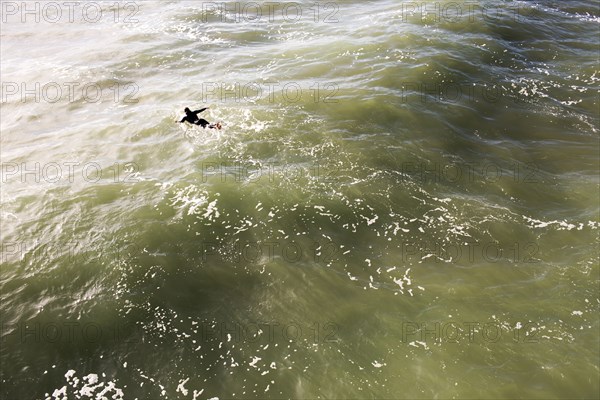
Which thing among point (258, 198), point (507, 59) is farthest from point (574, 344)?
point (507, 59)

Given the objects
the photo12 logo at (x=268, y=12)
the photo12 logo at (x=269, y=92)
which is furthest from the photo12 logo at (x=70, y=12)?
the photo12 logo at (x=269, y=92)

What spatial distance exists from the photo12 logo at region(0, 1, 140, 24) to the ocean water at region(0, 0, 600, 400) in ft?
22.4

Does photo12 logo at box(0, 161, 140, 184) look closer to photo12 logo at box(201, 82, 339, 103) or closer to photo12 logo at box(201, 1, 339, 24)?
photo12 logo at box(201, 82, 339, 103)

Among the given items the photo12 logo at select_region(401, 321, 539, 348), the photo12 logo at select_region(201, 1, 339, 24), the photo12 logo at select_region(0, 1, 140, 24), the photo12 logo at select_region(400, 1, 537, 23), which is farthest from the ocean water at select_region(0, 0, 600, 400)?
the photo12 logo at select_region(0, 1, 140, 24)

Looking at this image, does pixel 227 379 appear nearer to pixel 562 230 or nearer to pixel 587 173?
pixel 562 230

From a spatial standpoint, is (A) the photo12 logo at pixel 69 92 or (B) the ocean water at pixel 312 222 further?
(A) the photo12 logo at pixel 69 92

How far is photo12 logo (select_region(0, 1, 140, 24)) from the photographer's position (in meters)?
20.8

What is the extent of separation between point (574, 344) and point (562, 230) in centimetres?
267

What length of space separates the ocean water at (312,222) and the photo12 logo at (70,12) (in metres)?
6.82

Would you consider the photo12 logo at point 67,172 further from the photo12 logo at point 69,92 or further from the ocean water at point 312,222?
the photo12 logo at point 69,92

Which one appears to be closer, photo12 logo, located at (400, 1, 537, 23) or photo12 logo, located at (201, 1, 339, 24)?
photo12 logo, located at (400, 1, 537, 23)

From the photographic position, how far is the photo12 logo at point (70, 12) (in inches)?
820

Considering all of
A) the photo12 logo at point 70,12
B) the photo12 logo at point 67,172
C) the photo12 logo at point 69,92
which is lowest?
the photo12 logo at point 67,172

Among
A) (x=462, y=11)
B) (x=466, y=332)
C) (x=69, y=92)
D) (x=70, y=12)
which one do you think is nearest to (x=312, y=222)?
(x=466, y=332)
